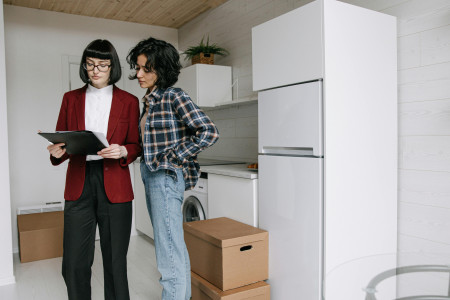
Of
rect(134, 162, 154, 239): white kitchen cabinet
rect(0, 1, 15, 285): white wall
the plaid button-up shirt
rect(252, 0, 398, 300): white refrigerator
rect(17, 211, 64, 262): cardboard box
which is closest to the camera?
the plaid button-up shirt

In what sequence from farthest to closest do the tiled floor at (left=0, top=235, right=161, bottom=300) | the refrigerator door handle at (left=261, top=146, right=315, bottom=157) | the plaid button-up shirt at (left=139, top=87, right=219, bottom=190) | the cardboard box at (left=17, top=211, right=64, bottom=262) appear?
the cardboard box at (left=17, top=211, right=64, bottom=262) < the tiled floor at (left=0, top=235, right=161, bottom=300) < the refrigerator door handle at (left=261, top=146, right=315, bottom=157) < the plaid button-up shirt at (left=139, top=87, right=219, bottom=190)

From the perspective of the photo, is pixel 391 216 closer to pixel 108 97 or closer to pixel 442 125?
pixel 442 125

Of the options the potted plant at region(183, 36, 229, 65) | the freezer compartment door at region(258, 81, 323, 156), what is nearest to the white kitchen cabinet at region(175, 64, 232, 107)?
the potted plant at region(183, 36, 229, 65)

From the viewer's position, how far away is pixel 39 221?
12.2 feet

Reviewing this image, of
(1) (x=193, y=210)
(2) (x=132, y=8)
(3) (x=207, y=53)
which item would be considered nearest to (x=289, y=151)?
(1) (x=193, y=210)

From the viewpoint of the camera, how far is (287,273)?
2172mm

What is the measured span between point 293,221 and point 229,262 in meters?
0.42

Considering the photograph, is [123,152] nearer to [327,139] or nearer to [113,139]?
[113,139]

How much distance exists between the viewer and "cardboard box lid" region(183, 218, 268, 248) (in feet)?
7.01

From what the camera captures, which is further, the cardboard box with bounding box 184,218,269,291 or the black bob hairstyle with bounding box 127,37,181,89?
the cardboard box with bounding box 184,218,269,291

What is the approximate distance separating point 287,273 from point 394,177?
81 cm

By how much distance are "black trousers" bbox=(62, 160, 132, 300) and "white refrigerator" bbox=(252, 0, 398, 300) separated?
88 centimetres

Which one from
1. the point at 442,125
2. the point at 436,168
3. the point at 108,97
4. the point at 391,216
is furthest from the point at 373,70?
the point at 108,97

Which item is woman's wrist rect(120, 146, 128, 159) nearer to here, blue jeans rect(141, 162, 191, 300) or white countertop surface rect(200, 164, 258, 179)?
blue jeans rect(141, 162, 191, 300)
